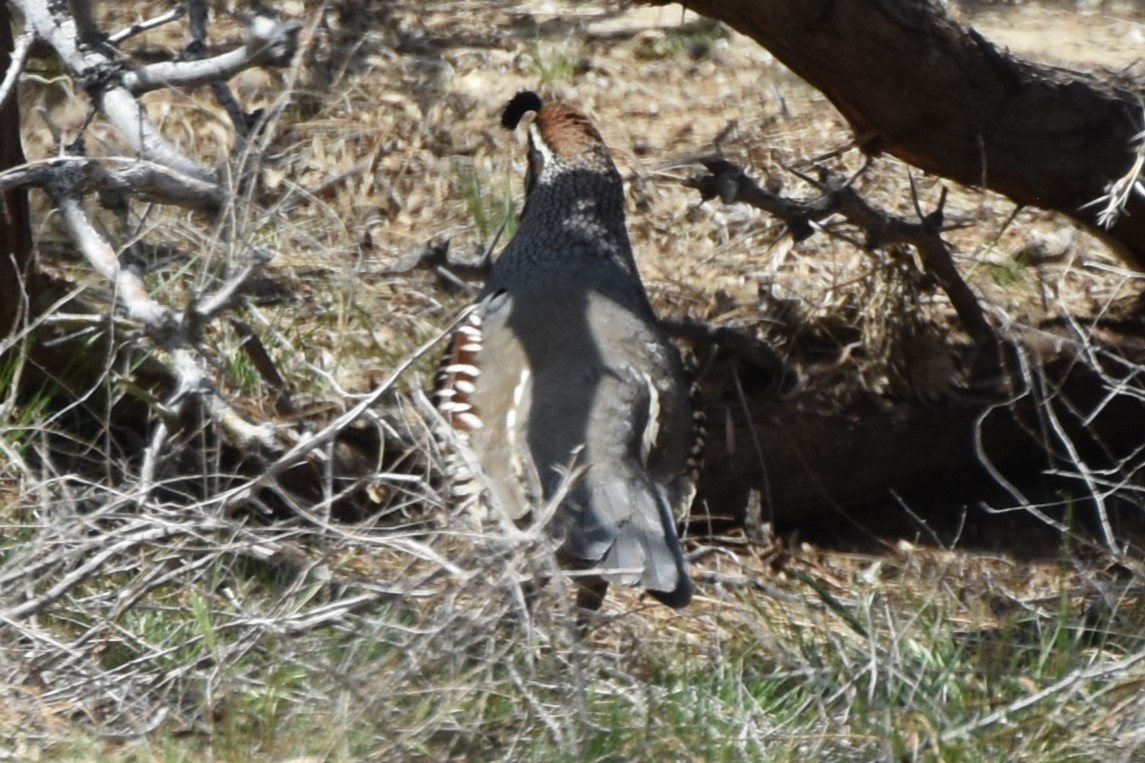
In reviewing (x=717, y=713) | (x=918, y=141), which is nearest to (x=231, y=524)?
(x=717, y=713)

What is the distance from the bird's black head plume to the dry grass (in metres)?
0.58

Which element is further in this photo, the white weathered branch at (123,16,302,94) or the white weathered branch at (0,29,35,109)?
the white weathered branch at (0,29,35,109)

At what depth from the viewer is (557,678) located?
3.40 m

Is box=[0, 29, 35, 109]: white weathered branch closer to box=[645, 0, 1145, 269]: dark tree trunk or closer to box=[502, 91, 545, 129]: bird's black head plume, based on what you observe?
box=[645, 0, 1145, 269]: dark tree trunk

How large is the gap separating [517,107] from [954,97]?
1.58 m

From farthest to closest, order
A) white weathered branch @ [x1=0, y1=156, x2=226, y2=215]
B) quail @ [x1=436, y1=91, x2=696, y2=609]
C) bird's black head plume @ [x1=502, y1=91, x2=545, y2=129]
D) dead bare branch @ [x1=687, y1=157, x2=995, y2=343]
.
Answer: bird's black head plume @ [x1=502, y1=91, x2=545, y2=129] → dead bare branch @ [x1=687, y1=157, x2=995, y2=343] → quail @ [x1=436, y1=91, x2=696, y2=609] → white weathered branch @ [x1=0, y1=156, x2=226, y2=215]

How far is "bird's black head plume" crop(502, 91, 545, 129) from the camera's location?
5.78 m

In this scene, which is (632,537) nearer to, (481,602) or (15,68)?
(481,602)

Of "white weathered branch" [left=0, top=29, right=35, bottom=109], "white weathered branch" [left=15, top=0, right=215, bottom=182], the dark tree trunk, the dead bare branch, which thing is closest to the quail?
the dead bare branch

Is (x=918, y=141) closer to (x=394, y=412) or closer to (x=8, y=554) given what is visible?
(x=394, y=412)

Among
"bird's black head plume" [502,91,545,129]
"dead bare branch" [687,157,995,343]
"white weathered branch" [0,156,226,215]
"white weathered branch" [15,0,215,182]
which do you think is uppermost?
"white weathered branch" [15,0,215,182]

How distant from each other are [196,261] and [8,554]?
1638mm

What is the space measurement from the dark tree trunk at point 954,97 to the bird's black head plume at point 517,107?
107 cm

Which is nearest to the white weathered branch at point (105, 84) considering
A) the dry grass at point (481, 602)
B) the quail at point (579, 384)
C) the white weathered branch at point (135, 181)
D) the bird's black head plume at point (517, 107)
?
the white weathered branch at point (135, 181)
